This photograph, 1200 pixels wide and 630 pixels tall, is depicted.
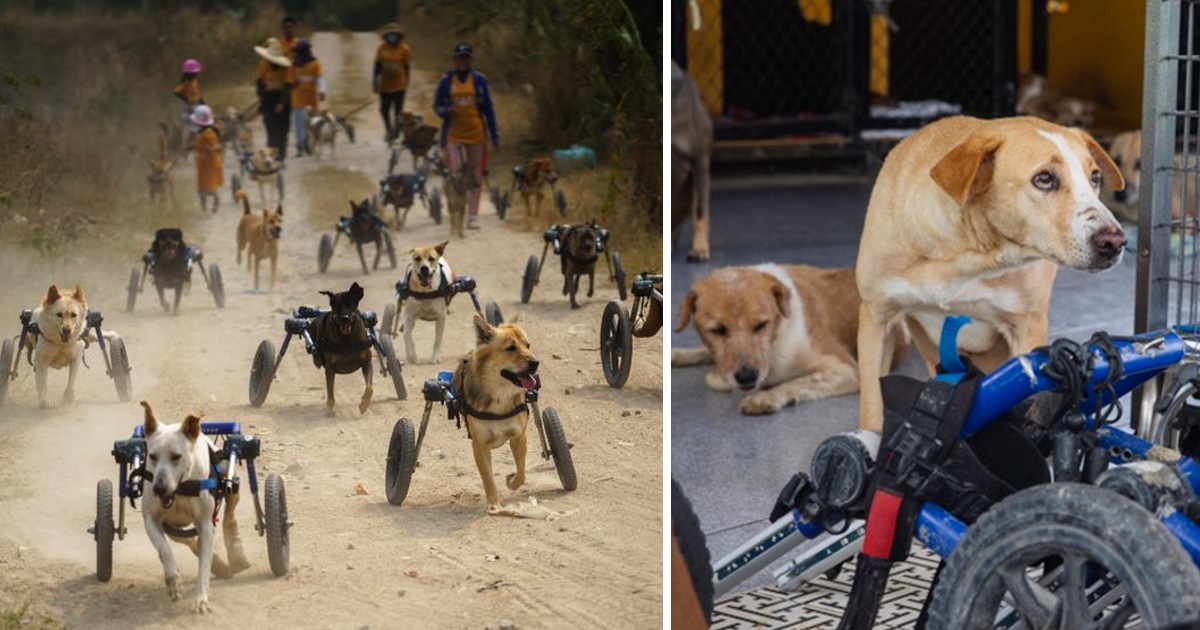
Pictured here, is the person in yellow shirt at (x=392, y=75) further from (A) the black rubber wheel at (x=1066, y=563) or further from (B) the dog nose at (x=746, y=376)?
(B) the dog nose at (x=746, y=376)

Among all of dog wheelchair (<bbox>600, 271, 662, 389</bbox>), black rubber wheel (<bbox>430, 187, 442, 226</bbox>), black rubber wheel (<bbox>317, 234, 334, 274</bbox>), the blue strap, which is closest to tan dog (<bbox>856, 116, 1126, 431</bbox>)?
the blue strap

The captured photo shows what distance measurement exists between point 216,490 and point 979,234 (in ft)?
5.72

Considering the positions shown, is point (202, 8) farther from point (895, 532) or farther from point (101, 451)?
point (895, 532)

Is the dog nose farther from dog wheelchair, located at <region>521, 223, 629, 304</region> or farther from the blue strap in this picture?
dog wheelchair, located at <region>521, 223, 629, 304</region>

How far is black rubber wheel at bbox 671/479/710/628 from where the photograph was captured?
3518mm

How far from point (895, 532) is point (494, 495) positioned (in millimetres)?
887

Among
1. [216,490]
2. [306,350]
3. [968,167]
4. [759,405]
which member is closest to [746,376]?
[759,405]

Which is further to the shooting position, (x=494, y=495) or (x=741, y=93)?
(x=741, y=93)

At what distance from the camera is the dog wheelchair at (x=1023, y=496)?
110 inches

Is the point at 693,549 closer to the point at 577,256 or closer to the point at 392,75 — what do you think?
the point at 577,256

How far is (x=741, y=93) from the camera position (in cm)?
1188

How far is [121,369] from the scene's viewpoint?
3471mm

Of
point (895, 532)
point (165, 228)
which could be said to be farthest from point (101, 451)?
point (895, 532)

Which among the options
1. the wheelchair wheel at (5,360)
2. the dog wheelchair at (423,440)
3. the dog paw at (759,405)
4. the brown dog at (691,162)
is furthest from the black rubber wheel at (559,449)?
the brown dog at (691,162)
